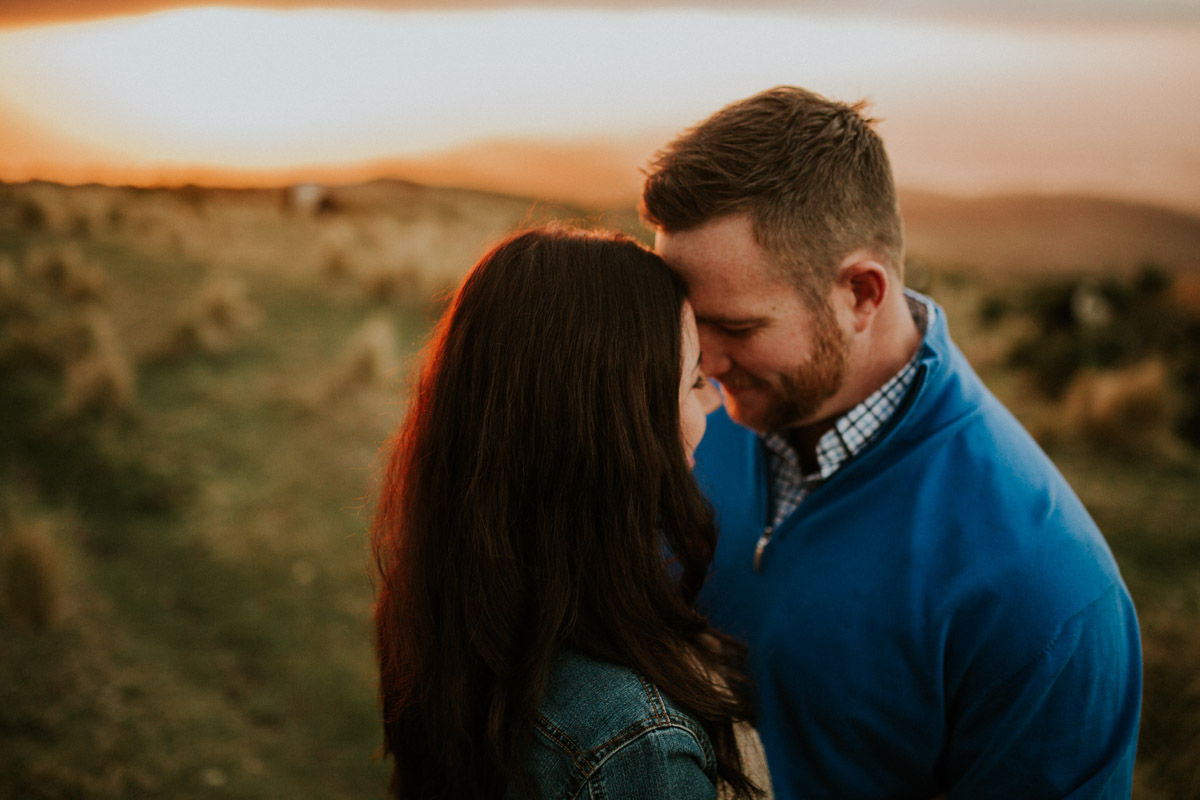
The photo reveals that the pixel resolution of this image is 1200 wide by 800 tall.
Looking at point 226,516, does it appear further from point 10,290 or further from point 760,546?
point 10,290

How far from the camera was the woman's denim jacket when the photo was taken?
1.42 meters

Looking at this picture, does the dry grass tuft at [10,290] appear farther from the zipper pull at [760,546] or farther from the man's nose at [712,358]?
the zipper pull at [760,546]

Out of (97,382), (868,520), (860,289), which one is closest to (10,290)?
(97,382)

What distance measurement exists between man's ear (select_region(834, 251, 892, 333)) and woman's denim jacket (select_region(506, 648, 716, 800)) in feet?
4.50

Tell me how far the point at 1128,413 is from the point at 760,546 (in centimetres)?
557

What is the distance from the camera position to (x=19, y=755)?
10.4ft

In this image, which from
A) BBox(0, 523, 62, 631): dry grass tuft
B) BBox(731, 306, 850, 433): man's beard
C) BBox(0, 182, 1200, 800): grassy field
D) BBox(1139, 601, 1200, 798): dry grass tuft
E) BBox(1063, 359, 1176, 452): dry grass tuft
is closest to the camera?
BBox(731, 306, 850, 433): man's beard

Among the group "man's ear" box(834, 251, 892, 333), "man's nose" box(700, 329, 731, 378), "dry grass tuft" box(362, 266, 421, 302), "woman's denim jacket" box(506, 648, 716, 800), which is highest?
"man's ear" box(834, 251, 892, 333)

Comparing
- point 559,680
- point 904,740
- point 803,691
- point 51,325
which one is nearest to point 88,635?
point 559,680

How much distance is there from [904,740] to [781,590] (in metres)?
0.51

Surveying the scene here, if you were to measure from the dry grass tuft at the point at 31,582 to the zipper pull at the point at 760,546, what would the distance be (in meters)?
4.01

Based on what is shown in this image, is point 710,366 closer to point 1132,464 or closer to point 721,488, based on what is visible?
point 721,488

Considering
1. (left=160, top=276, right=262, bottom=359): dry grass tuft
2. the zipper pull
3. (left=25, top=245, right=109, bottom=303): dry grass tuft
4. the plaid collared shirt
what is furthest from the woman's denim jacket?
(left=25, top=245, right=109, bottom=303): dry grass tuft

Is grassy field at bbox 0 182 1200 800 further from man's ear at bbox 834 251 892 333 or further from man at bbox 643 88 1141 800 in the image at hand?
man's ear at bbox 834 251 892 333
